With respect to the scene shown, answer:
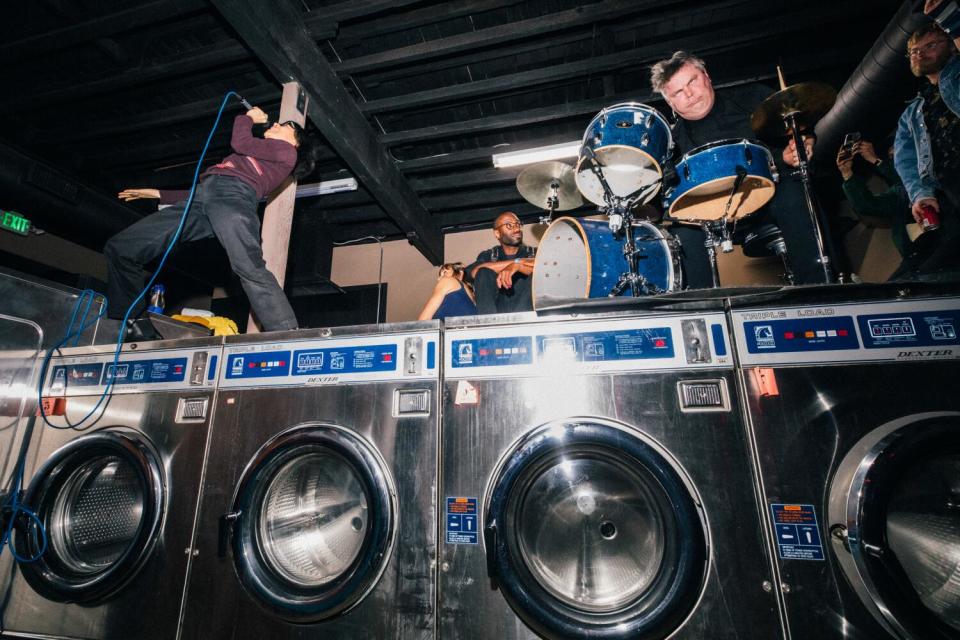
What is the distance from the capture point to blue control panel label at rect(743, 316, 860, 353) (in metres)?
1.35

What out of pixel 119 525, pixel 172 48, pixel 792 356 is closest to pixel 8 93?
pixel 172 48

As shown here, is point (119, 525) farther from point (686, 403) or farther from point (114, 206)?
point (114, 206)

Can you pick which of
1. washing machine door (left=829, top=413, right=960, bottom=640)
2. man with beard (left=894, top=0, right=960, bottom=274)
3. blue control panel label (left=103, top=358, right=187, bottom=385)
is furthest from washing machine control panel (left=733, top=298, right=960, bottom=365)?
blue control panel label (left=103, top=358, right=187, bottom=385)

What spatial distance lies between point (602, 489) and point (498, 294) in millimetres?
2144

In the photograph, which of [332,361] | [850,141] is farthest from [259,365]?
[850,141]

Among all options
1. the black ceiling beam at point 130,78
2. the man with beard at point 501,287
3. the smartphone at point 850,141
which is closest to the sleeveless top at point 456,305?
the man with beard at point 501,287

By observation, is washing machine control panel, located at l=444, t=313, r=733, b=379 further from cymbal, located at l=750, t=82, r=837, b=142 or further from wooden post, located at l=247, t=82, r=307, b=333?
wooden post, located at l=247, t=82, r=307, b=333

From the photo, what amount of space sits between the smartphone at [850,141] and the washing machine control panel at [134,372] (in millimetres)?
4844

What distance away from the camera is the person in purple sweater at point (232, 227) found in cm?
216

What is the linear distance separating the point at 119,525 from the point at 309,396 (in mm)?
1102

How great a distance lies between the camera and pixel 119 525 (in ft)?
6.05

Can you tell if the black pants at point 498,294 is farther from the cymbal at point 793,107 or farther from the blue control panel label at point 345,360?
the cymbal at point 793,107

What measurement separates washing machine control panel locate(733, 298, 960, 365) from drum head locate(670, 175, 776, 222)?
1.00 meters

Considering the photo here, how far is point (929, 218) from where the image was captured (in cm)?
238
